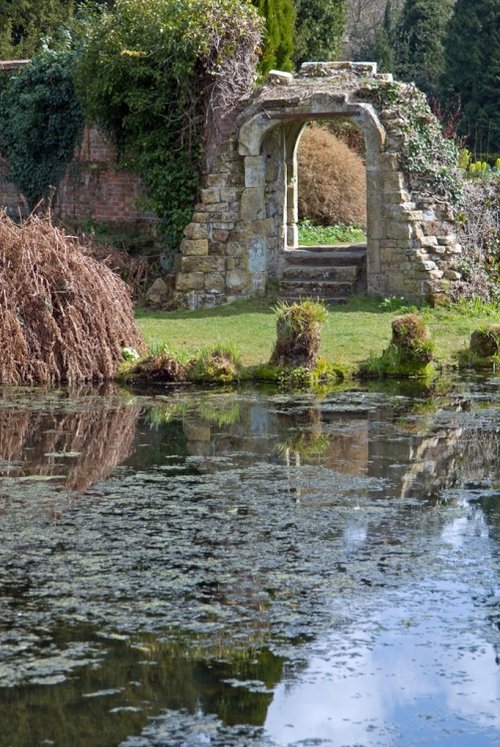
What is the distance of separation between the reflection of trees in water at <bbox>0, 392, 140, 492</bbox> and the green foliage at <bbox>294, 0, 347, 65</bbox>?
1675 cm

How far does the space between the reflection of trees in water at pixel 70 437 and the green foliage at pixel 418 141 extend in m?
6.51

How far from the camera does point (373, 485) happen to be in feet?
34.9

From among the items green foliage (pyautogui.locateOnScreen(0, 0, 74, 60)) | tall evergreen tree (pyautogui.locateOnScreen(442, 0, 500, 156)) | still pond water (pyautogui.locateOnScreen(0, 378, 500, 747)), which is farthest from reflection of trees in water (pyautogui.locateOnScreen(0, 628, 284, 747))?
tall evergreen tree (pyautogui.locateOnScreen(442, 0, 500, 156))

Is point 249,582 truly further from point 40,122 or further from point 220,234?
point 40,122

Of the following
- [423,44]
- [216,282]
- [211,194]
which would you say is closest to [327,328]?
[216,282]

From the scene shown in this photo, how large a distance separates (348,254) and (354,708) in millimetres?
13707

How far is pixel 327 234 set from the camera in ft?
79.1

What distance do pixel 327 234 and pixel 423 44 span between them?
60.2 feet

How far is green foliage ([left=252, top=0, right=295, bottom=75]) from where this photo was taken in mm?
23984

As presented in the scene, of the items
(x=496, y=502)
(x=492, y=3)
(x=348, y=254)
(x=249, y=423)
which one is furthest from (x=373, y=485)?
(x=492, y=3)

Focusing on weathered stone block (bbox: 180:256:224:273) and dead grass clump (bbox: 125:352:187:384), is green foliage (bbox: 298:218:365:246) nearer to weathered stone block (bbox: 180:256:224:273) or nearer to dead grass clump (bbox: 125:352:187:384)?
weathered stone block (bbox: 180:256:224:273)

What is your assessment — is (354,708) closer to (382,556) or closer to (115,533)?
(382,556)

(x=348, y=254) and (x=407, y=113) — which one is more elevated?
(x=407, y=113)

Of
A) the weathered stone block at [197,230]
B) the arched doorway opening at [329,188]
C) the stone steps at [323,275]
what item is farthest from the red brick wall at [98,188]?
the arched doorway opening at [329,188]
